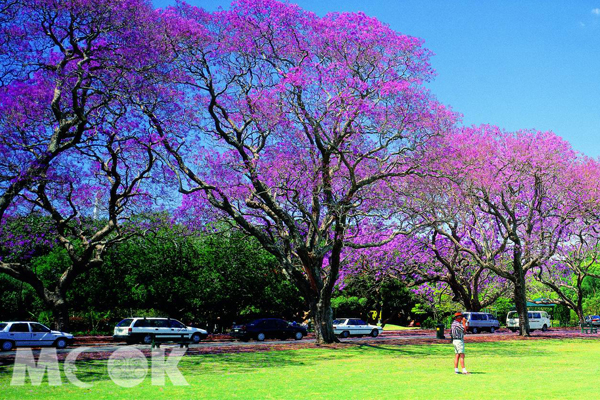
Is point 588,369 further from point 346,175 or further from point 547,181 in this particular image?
point 547,181

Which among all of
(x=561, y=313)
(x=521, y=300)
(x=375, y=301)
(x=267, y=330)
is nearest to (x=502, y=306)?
(x=561, y=313)

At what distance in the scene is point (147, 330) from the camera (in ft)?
91.1

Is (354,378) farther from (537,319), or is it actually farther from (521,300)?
(537,319)

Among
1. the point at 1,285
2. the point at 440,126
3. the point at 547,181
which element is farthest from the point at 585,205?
the point at 1,285

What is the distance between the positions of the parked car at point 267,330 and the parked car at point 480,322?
42.9ft

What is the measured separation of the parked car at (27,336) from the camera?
23650 mm

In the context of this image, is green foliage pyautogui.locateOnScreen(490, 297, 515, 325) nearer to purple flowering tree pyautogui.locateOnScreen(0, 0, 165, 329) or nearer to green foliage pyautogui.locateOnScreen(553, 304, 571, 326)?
green foliage pyautogui.locateOnScreen(553, 304, 571, 326)

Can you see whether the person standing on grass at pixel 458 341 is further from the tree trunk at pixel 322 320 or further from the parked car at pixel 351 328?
the parked car at pixel 351 328

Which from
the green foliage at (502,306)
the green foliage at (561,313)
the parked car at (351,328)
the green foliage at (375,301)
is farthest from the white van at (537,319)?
the parked car at (351,328)

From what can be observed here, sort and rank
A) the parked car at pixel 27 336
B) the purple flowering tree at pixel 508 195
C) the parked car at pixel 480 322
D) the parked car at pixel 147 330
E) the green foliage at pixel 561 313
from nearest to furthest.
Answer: the parked car at pixel 27 336, the parked car at pixel 147 330, the purple flowering tree at pixel 508 195, the parked car at pixel 480 322, the green foliage at pixel 561 313

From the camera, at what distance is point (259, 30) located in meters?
24.0

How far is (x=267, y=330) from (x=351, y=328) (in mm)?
6272

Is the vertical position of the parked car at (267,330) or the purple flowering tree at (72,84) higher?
the purple flowering tree at (72,84)

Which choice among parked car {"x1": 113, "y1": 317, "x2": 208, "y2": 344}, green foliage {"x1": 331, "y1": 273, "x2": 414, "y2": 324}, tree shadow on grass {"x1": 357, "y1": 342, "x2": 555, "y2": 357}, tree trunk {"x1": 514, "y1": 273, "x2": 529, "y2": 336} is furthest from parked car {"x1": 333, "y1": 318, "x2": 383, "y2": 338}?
parked car {"x1": 113, "y1": 317, "x2": 208, "y2": 344}
